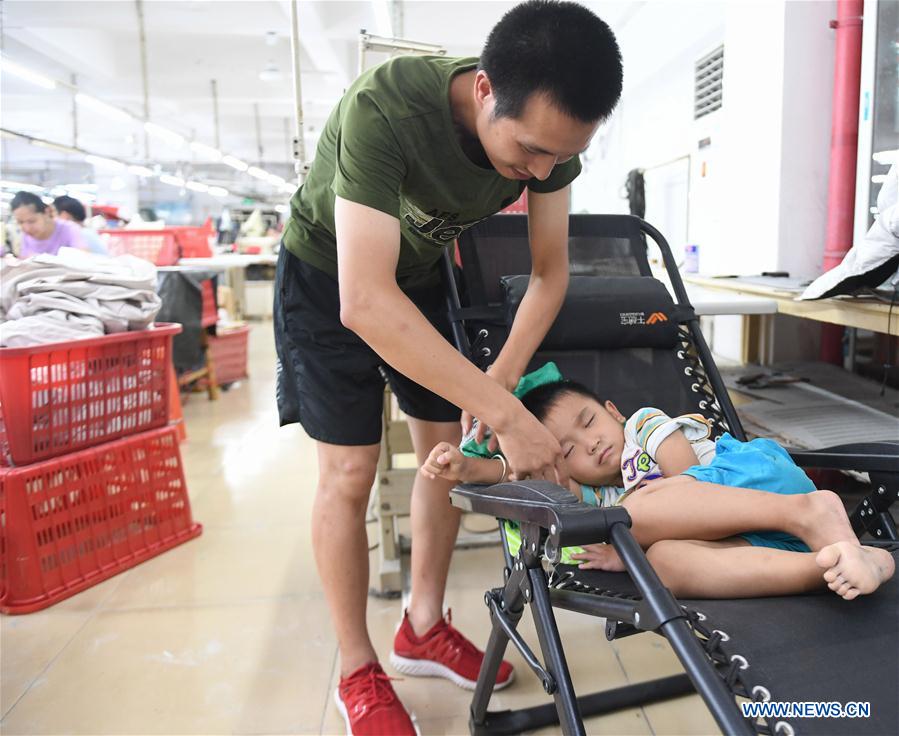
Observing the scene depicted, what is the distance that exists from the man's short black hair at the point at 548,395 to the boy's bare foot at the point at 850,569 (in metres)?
0.59

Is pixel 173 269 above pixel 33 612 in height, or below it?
above

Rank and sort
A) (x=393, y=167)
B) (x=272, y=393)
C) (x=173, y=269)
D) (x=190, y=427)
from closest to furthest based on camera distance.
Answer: (x=393, y=167), (x=190, y=427), (x=173, y=269), (x=272, y=393)

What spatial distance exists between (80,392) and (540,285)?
1.63m

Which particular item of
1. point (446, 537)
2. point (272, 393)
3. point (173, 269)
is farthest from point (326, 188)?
point (272, 393)

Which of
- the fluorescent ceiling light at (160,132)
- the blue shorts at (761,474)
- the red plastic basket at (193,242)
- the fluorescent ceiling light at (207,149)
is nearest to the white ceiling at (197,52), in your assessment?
the fluorescent ceiling light at (207,149)

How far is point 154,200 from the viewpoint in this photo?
25.4m

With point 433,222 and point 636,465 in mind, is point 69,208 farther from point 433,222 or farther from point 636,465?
point 636,465

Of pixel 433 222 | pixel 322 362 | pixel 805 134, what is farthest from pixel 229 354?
pixel 433 222

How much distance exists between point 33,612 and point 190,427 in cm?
228

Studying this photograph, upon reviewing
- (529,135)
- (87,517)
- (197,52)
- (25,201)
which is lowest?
(87,517)

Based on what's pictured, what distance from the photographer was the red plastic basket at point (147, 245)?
597 centimetres

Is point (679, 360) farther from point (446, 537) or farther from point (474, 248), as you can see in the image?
point (446, 537)

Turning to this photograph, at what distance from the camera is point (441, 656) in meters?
1.81

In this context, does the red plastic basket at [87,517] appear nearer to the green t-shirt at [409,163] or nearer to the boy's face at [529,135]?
the green t-shirt at [409,163]
